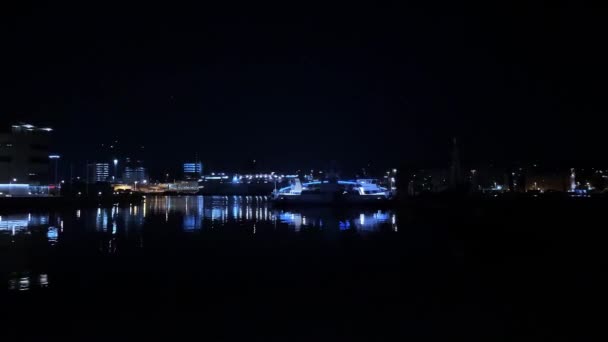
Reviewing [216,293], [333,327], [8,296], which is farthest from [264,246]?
[333,327]

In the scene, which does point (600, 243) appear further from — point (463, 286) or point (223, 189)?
point (223, 189)

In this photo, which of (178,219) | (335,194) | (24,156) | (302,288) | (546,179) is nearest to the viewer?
(302,288)

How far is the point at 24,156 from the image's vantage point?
6469 cm

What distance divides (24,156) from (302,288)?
6475cm

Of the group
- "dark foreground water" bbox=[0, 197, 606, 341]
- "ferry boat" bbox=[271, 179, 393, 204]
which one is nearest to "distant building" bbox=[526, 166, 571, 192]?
"ferry boat" bbox=[271, 179, 393, 204]

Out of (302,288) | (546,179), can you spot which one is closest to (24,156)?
A: (302,288)

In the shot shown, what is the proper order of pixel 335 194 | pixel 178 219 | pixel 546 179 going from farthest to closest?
pixel 546 179, pixel 335 194, pixel 178 219

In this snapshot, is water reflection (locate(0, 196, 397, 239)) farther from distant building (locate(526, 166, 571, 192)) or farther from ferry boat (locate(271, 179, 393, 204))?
distant building (locate(526, 166, 571, 192))

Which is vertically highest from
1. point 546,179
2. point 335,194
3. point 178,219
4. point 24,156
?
point 24,156

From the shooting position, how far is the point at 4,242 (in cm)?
1742

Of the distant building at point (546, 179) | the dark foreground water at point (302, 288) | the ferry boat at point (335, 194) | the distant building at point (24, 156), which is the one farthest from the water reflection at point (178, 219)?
the distant building at point (546, 179)

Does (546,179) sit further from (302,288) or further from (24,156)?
(302,288)

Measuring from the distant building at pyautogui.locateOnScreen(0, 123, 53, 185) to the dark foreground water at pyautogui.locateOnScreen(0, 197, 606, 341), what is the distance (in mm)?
50493

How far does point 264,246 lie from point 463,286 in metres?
7.98
